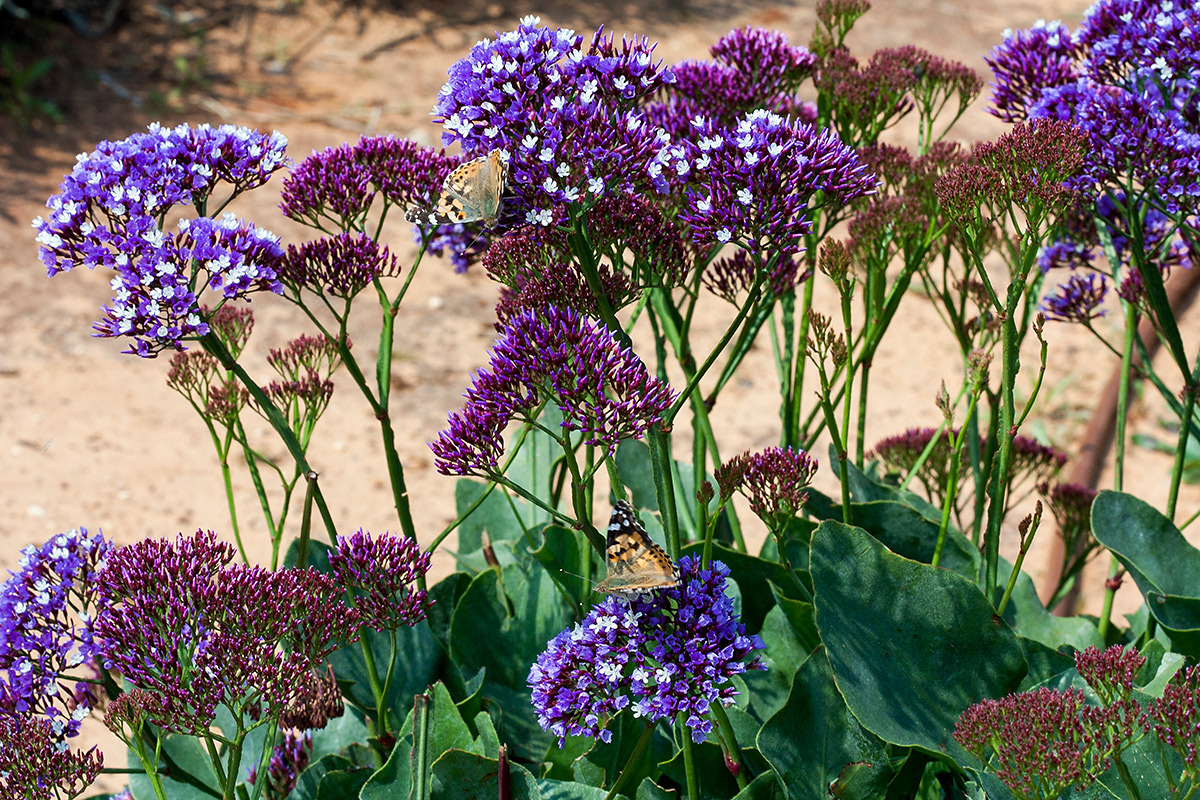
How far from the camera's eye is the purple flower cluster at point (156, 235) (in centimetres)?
136

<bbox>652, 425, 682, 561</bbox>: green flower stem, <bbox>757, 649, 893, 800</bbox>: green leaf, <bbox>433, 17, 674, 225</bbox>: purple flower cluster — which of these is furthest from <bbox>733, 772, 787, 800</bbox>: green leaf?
<bbox>433, 17, 674, 225</bbox>: purple flower cluster

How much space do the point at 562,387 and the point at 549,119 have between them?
0.33 metres

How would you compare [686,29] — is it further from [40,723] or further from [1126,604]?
[40,723]

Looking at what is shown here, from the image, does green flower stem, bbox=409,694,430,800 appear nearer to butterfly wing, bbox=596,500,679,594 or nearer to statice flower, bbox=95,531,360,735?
statice flower, bbox=95,531,360,735

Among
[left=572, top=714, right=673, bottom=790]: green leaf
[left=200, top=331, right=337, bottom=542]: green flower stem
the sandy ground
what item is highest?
the sandy ground

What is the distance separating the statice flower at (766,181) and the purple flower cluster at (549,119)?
0.26 ft

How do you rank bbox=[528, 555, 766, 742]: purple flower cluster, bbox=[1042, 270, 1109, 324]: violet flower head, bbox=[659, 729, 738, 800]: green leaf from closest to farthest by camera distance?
bbox=[528, 555, 766, 742]: purple flower cluster
bbox=[659, 729, 738, 800]: green leaf
bbox=[1042, 270, 1109, 324]: violet flower head

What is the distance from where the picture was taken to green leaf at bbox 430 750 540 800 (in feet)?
4.67

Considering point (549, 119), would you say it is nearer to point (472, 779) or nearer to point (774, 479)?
point (774, 479)

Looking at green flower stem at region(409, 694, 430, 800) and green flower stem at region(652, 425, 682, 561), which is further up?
green flower stem at region(652, 425, 682, 561)

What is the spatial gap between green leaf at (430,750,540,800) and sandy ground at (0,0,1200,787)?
2142mm

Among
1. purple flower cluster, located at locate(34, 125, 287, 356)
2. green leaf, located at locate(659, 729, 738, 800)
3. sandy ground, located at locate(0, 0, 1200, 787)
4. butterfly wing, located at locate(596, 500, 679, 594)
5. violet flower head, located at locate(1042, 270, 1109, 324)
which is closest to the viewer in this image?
butterfly wing, located at locate(596, 500, 679, 594)

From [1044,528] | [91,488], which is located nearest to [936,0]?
[1044,528]

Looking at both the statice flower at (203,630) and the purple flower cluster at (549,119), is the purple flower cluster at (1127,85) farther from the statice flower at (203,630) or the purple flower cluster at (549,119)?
the statice flower at (203,630)
